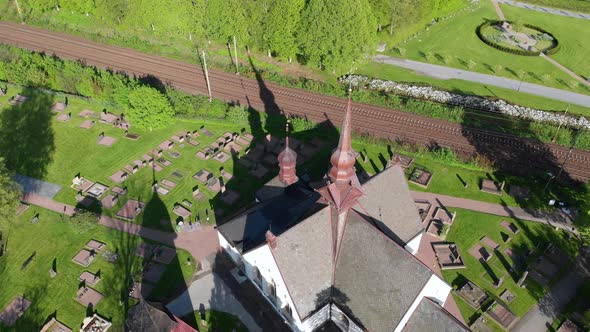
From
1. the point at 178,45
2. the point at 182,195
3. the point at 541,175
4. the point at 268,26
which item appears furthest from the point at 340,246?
the point at 178,45

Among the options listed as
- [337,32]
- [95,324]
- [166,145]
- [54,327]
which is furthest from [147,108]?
[337,32]

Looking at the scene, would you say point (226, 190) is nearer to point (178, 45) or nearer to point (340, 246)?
point (340, 246)

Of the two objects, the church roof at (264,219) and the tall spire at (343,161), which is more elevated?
the tall spire at (343,161)

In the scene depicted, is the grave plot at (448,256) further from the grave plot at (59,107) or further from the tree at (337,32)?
the grave plot at (59,107)

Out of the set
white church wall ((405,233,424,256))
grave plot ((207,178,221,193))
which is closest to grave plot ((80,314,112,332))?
grave plot ((207,178,221,193))

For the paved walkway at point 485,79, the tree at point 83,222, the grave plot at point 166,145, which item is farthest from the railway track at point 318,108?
the tree at point 83,222

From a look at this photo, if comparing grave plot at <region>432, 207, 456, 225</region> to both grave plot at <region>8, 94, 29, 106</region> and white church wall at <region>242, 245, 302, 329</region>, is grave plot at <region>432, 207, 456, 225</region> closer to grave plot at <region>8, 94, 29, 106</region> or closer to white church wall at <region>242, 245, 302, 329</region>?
white church wall at <region>242, 245, 302, 329</region>
